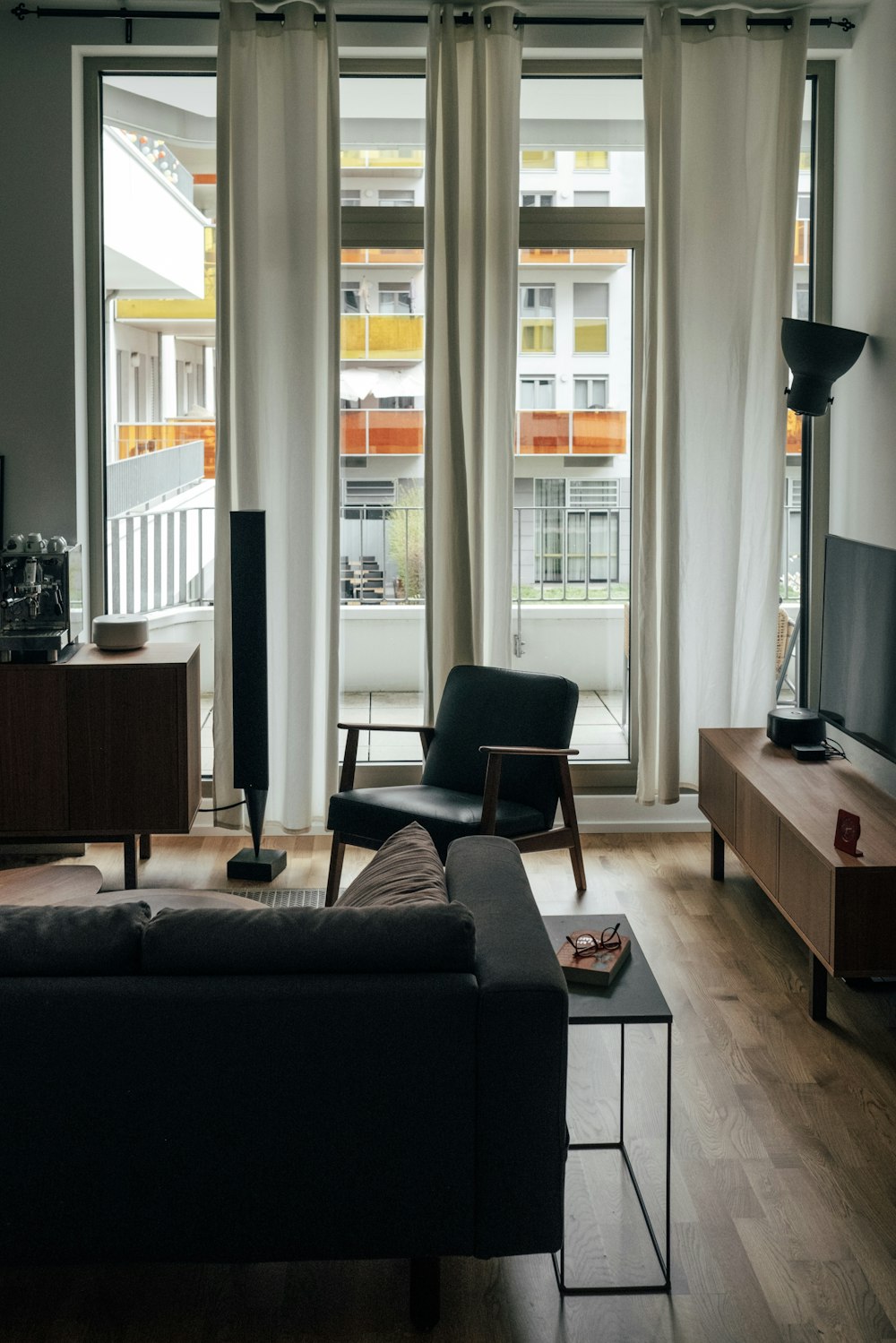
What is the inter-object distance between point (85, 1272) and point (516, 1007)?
104 centimetres

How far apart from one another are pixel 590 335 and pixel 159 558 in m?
2.04

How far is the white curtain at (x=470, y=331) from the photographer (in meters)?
4.92

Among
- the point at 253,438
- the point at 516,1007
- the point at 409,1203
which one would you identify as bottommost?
the point at 409,1203

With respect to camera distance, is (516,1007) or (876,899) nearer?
(516,1007)

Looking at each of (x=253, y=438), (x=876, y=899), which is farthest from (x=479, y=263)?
(x=876, y=899)

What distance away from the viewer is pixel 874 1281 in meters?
2.39

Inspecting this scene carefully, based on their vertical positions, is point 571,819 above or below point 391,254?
below

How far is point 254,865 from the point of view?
4.82m

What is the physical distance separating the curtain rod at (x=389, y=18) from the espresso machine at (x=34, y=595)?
2.02 metres

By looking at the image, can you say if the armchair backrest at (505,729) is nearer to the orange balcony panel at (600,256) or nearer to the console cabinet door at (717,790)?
the console cabinet door at (717,790)

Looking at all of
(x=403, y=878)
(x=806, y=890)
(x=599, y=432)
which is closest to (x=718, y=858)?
(x=806, y=890)

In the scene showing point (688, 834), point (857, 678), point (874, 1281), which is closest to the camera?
point (874, 1281)

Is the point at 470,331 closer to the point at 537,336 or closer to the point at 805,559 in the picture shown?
the point at 537,336

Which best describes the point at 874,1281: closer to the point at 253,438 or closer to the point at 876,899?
the point at 876,899
